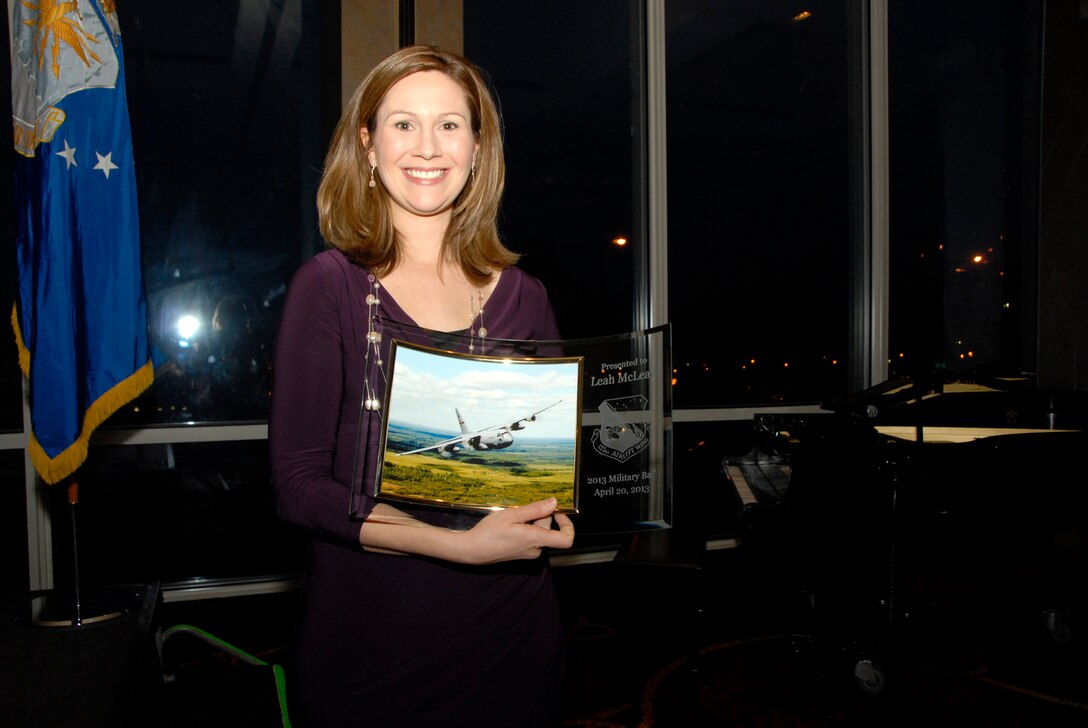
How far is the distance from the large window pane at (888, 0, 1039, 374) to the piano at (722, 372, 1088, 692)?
1.86 m

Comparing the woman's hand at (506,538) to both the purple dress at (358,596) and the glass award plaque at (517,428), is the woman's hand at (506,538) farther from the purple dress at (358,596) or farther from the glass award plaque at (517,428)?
the purple dress at (358,596)

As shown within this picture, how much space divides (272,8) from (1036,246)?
4.69 metres

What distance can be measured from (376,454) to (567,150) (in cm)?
515

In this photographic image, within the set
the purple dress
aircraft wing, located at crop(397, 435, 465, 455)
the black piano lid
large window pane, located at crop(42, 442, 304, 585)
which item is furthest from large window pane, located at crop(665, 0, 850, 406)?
aircraft wing, located at crop(397, 435, 465, 455)

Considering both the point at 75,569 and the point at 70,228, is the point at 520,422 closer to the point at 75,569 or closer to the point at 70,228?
the point at 75,569

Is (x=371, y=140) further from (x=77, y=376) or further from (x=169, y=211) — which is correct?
(x=169, y=211)

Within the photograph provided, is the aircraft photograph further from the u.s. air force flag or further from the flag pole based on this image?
the u.s. air force flag

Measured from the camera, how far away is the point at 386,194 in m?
1.00

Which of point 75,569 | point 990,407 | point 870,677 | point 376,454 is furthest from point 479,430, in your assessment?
point 990,407

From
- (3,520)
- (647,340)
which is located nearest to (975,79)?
(647,340)

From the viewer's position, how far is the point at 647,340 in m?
0.90

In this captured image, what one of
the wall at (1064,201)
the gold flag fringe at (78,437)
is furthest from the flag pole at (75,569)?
the wall at (1064,201)

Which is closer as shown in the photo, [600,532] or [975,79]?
[600,532]

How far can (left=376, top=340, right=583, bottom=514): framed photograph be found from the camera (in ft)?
2.70
